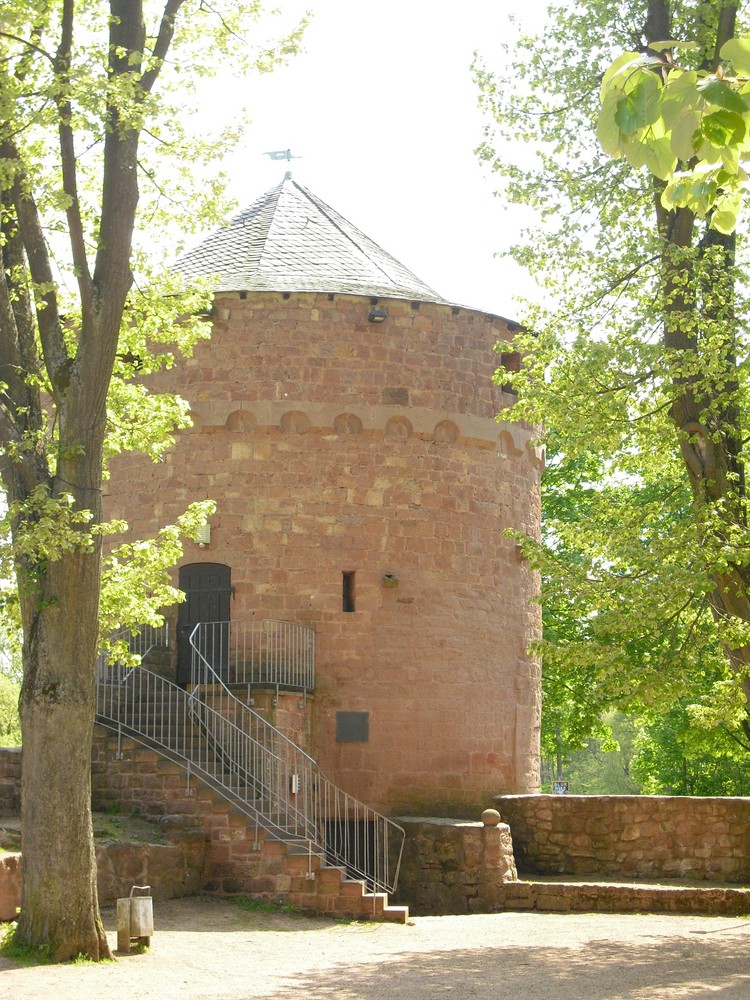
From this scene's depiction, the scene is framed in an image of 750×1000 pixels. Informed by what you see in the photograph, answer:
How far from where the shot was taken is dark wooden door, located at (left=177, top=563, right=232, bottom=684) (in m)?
18.0

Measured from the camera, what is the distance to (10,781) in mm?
14523

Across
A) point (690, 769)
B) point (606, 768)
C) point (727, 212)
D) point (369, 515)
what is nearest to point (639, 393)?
point (369, 515)

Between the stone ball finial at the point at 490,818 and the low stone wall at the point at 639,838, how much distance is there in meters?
1.60

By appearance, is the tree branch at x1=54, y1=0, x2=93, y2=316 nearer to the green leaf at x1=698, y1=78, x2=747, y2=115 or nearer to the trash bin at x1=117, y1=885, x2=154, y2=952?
the trash bin at x1=117, y1=885, x2=154, y2=952

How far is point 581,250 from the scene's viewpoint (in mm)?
14570

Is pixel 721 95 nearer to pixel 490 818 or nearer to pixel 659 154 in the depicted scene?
pixel 659 154

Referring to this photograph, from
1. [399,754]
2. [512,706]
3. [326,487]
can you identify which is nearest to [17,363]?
[326,487]

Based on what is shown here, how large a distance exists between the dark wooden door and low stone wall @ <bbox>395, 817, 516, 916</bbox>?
3706 millimetres

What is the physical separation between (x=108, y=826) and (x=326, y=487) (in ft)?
19.3

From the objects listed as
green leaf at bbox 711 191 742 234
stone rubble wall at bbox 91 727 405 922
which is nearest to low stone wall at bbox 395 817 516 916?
stone rubble wall at bbox 91 727 405 922

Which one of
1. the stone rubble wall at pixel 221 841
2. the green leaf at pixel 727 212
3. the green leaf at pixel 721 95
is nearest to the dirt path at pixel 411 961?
the stone rubble wall at pixel 221 841

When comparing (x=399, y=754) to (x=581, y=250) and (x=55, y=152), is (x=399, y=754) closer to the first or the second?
(x=581, y=250)

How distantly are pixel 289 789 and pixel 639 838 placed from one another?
4.76 m

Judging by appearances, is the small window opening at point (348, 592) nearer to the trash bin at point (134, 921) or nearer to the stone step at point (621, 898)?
the stone step at point (621, 898)
